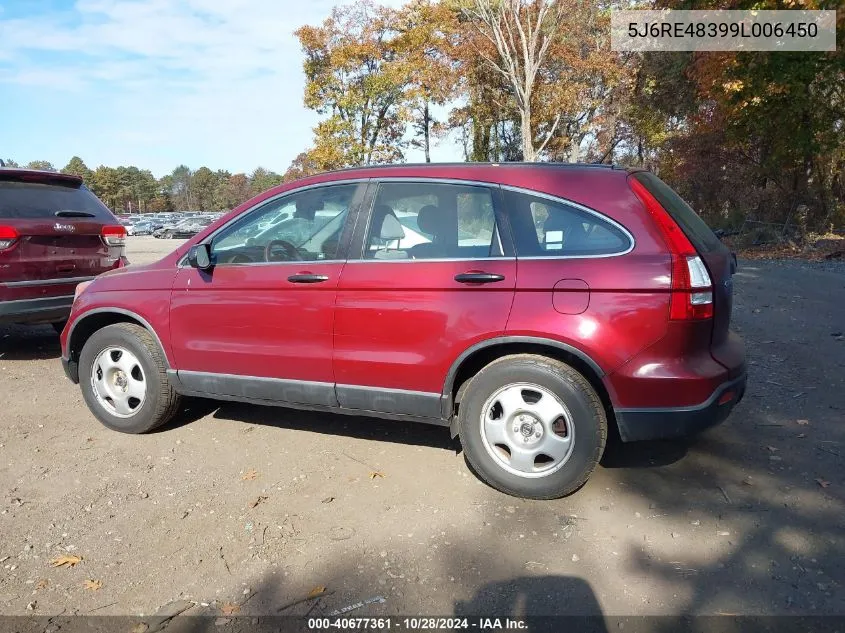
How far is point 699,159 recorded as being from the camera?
20.7 metres

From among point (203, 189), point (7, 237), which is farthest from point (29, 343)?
point (203, 189)

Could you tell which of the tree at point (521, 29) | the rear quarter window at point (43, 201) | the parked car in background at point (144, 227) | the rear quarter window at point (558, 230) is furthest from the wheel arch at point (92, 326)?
the parked car in background at point (144, 227)

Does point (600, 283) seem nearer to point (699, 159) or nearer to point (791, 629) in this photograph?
point (791, 629)

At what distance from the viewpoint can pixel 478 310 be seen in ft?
11.0

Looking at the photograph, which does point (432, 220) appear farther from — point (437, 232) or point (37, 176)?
point (37, 176)

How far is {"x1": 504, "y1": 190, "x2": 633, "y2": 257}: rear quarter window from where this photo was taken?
323 cm

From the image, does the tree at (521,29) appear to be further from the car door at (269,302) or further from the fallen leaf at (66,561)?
the fallen leaf at (66,561)

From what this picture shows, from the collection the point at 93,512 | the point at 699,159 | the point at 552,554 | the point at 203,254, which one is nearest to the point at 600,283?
the point at 552,554

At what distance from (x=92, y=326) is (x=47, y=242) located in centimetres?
193

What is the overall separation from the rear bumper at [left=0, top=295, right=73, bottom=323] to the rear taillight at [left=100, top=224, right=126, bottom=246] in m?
0.78

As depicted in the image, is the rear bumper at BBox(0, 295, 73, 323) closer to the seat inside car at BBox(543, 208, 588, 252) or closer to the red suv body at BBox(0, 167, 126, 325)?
the red suv body at BBox(0, 167, 126, 325)

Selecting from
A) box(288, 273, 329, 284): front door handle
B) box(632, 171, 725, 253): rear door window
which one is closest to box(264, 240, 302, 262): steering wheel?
box(288, 273, 329, 284): front door handle

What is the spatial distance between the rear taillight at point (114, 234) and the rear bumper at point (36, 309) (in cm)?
78

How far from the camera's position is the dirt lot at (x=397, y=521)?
8.79ft
